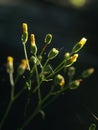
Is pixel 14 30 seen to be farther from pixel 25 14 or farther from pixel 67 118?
pixel 67 118

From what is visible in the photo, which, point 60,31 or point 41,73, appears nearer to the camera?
point 41,73

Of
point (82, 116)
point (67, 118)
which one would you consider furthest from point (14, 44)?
point (82, 116)

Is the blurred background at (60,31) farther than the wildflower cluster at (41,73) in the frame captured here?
Yes

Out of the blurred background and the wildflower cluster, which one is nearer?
the wildflower cluster

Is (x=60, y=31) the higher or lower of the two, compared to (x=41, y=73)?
higher

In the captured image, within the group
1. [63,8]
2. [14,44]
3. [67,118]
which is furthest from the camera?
[63,8]

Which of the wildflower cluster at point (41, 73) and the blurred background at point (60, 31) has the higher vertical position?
the blurred background at point (60, 31)

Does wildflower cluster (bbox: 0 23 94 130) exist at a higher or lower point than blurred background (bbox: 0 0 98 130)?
lower

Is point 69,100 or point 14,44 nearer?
point 69,100
